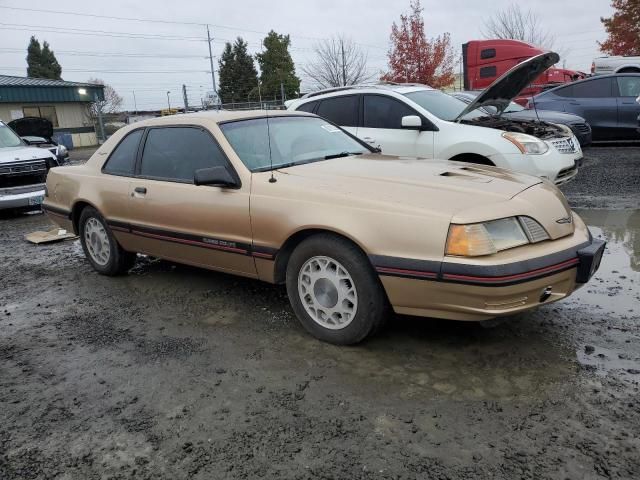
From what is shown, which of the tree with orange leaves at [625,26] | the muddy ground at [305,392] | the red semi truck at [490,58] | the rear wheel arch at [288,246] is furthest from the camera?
the tree with orange leaves at [625,26]

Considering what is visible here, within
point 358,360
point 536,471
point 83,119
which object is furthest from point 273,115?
point 83,119

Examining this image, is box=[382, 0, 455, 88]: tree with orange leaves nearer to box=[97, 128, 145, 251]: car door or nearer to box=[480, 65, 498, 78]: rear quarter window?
box=[480, 65, 498, 78]: rear quarter window

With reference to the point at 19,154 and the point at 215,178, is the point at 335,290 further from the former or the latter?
the point at 19,154

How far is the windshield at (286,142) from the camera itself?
408 centimetres

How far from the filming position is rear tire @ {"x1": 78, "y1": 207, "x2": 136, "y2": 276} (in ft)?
16.8

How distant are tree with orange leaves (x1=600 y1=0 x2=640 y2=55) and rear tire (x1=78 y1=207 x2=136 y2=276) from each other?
2805 centimetres

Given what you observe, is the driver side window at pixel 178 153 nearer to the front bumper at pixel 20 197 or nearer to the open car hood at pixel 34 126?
the front bumper at pixel 20 197

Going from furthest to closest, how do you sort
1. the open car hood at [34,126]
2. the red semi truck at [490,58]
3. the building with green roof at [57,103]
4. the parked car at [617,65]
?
the building with green roof at [57,103], the red semi truck at [490,58], the open car hood at [34,126], the parked car at [617,65]

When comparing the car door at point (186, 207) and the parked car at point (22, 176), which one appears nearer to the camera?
the car door at point (186, 207)

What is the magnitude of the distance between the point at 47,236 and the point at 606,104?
414 inches

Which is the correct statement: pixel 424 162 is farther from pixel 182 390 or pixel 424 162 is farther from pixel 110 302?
pixel 110 302

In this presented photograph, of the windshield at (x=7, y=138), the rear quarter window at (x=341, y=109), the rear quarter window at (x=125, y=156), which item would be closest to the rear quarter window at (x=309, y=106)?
the rear quarter window at (x=341, y=109)

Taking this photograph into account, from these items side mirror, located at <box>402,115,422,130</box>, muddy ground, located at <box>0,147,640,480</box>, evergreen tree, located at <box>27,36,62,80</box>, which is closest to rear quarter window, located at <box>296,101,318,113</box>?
side mirror, located at <box>402,115,422,130</box>

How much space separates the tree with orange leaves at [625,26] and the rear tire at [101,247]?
1104 inches
